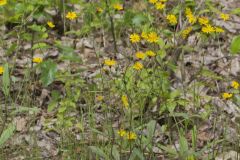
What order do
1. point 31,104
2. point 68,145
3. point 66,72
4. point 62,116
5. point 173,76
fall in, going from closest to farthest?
point 68,145 → point 62,116 → point 31,104 → point 66,72 → point 173,76

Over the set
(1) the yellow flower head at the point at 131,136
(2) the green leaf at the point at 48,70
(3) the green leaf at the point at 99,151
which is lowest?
(3) the green leaf at the point at 99,151

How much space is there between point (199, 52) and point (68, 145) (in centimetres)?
160

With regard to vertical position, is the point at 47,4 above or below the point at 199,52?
above

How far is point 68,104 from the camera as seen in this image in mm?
2760

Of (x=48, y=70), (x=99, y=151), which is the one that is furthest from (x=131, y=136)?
(x=48, y=70)

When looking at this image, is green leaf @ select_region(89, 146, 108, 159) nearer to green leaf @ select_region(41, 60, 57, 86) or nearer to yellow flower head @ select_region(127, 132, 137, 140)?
yellow flower head @ select_region(127, 132, 137, 140)

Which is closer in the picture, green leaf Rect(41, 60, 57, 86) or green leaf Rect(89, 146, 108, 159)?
green leaf Rect(89, 146, 108, 159)

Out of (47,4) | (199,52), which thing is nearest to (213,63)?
(199,52)

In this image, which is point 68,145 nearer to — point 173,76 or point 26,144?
point 26,144

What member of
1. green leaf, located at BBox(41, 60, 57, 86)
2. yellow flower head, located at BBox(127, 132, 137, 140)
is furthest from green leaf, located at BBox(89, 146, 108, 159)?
green leaf, located at BBox(41, 60, 57, 86)

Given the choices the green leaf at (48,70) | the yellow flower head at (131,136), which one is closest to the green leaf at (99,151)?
the yellow flower head at (131,136)

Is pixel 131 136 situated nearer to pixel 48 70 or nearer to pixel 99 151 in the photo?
pixel 99 151

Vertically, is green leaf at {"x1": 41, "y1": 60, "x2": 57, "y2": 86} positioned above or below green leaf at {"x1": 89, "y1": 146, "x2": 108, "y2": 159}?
above

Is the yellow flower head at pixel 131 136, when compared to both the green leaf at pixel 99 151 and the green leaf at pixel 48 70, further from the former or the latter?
the green leaf at pixel 48 70
